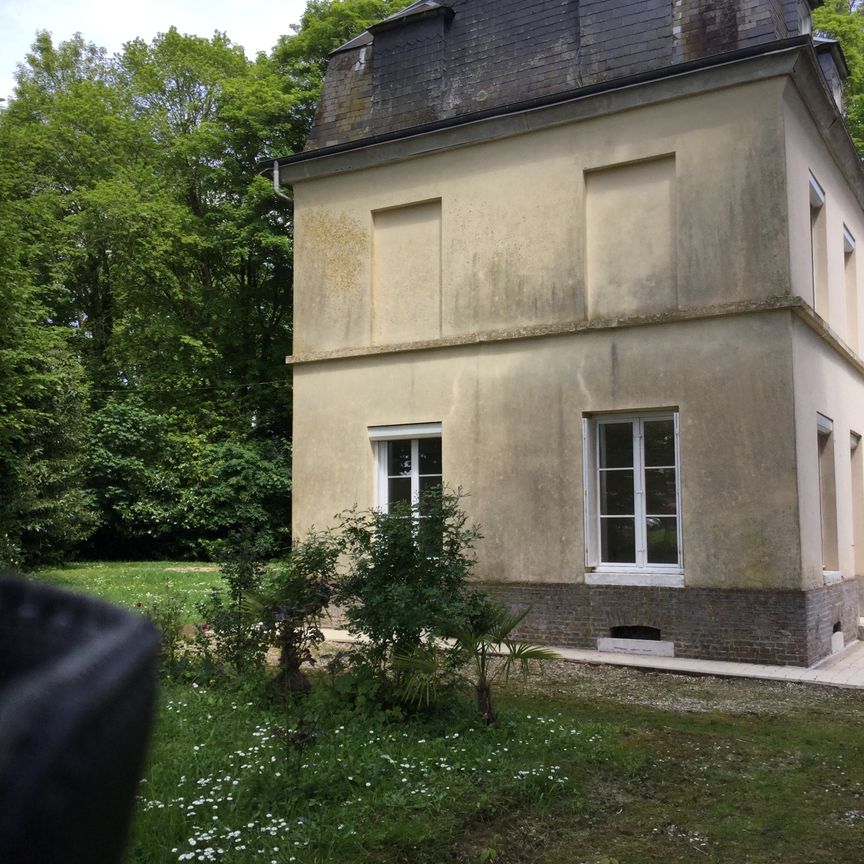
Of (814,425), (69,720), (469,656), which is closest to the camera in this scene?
(69,720)

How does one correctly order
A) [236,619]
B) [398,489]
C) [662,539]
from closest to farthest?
[236,619]
[662,539]
[398,489]

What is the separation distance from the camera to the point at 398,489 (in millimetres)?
13977

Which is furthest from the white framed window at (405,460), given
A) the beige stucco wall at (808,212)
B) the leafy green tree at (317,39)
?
the leafy green tree at (317,39)

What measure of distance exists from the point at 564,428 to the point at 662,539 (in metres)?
1.90

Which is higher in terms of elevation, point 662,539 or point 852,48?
point 852,48

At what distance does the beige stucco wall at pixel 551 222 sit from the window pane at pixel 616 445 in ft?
4.97

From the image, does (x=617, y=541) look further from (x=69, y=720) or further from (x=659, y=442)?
(x=69, y=720)

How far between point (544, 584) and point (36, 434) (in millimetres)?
15606

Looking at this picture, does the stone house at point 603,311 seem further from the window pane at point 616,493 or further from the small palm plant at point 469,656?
the small palm plant at point 469,656

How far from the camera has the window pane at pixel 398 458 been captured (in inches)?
551

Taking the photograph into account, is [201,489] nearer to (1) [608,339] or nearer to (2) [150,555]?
(2) [150,555]

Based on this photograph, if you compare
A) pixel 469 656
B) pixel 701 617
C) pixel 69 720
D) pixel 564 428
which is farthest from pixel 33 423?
pixel 69 720

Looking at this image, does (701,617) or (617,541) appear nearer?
(701,617)

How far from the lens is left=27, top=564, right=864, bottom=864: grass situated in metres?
4.66
